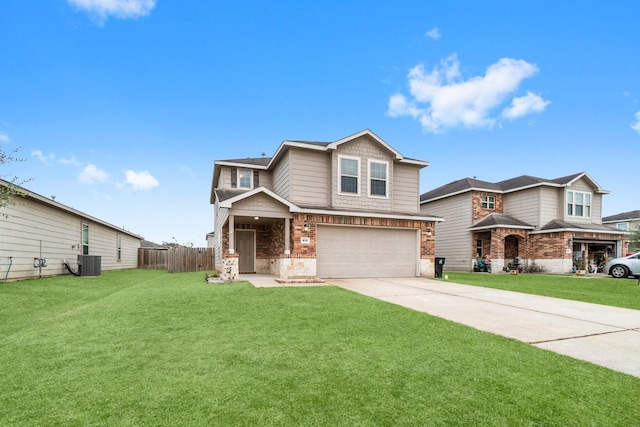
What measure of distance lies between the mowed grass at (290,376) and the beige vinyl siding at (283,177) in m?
8.49

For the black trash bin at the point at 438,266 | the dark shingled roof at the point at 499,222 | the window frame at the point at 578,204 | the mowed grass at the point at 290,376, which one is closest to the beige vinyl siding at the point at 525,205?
the dark shingled roof at the point at 499,222

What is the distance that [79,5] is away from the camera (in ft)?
38.8

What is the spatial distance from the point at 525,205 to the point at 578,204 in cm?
353

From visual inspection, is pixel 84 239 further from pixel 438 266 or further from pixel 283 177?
pixel 438 266

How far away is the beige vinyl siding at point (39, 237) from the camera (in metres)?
10.7

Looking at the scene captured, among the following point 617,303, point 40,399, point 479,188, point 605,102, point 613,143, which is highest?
point 605,102

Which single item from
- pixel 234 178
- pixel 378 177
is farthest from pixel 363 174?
pixel 234 178

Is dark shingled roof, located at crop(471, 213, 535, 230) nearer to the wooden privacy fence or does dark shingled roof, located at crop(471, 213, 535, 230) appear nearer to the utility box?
the wooden privacy fence

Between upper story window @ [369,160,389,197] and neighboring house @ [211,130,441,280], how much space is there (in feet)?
0.16

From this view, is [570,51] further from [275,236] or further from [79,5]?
[79,5]

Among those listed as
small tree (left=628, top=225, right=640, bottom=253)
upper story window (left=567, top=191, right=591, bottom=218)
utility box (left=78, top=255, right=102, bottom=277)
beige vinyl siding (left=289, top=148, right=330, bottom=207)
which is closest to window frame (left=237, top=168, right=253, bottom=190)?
beige vinyl siding (left=289, top=148, right=330, bottom=207)

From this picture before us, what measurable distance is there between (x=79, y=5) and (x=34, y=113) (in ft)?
23.5

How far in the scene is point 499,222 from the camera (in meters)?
19.4

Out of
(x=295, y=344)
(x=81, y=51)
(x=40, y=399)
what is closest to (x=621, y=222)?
(x=295, y=344)
